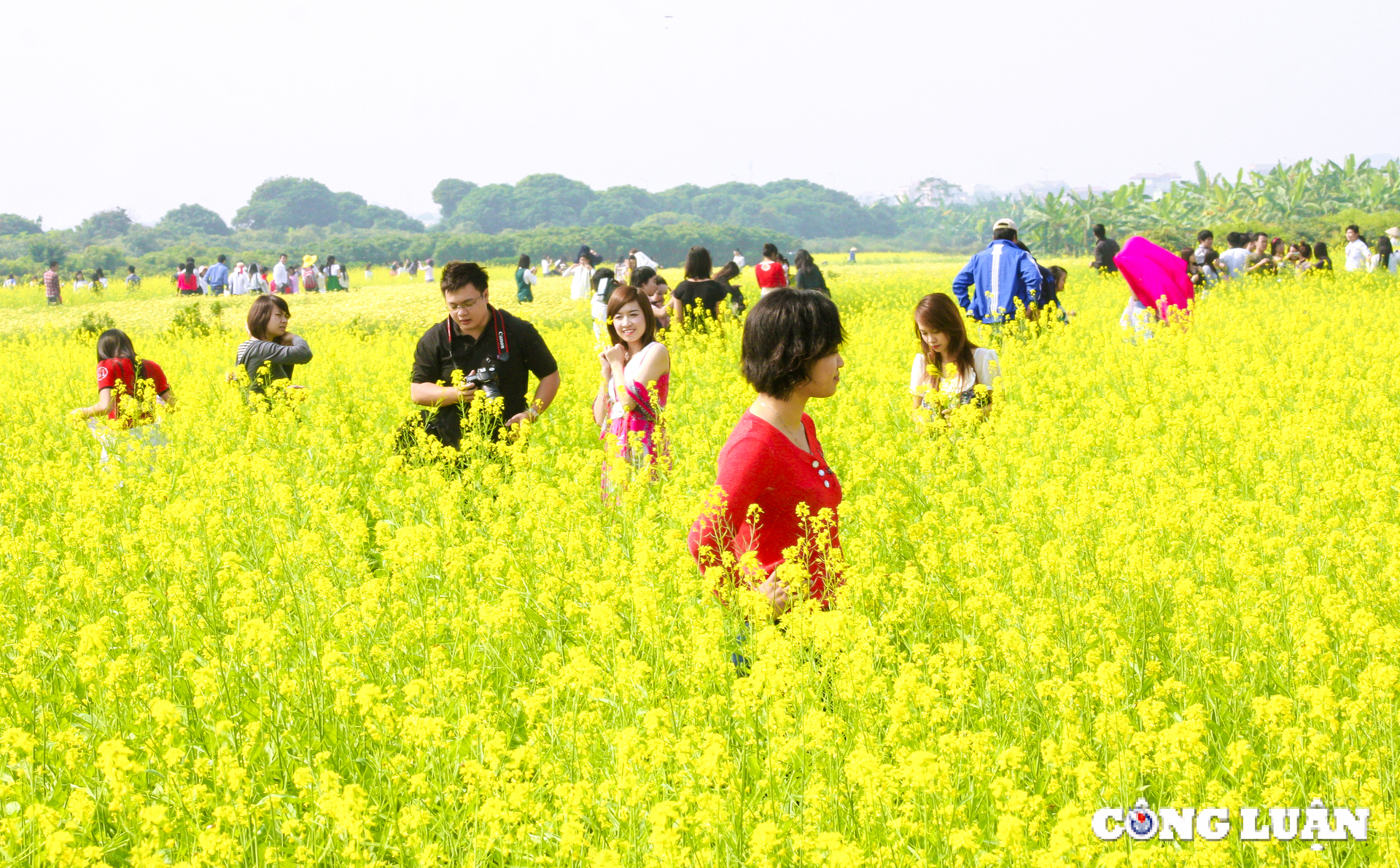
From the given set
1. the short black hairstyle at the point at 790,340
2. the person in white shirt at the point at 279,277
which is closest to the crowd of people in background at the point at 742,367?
the short black hairstyle at the point at 790,340

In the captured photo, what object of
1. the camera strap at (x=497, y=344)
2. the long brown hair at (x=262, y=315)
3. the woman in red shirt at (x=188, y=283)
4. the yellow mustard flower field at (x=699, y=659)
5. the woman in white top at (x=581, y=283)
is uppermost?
the woman in red shirt at (x=188, y=283)

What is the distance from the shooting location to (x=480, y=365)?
5.21 meters

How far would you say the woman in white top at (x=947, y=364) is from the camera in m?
5.28

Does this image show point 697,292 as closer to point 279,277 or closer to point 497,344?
point 497,344

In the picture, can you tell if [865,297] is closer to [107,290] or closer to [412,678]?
[412,678]

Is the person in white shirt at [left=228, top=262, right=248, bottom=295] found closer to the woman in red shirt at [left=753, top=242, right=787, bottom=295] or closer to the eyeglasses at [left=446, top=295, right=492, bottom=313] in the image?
the woman in red shirt at [left=753, top=242, right=787, bottom=295]

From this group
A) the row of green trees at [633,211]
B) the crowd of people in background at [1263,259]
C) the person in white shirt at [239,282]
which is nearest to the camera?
the crowd of people in background at [1263,259]

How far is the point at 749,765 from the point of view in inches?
103

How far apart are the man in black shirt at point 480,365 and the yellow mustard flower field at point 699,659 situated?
292 mm

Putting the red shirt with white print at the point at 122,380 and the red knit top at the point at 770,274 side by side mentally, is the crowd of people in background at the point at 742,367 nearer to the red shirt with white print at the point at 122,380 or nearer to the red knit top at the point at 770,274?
the red shirt with white print at the point at 122,380

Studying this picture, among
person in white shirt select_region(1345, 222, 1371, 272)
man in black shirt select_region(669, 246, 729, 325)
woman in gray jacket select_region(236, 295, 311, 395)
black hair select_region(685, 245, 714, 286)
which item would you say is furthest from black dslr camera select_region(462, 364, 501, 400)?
person in white shirt select_region(1345, 222, 1371, 272)

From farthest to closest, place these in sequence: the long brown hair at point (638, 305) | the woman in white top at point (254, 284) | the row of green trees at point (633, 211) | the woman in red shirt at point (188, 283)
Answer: the row of green trees at point (633, 211) → the woman in white top at point (254, 284) → the woman in red shirt at point (188, 283) → the long brown hair at point (638, 305)

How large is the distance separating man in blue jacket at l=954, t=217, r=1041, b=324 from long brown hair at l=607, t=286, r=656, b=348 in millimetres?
3834
